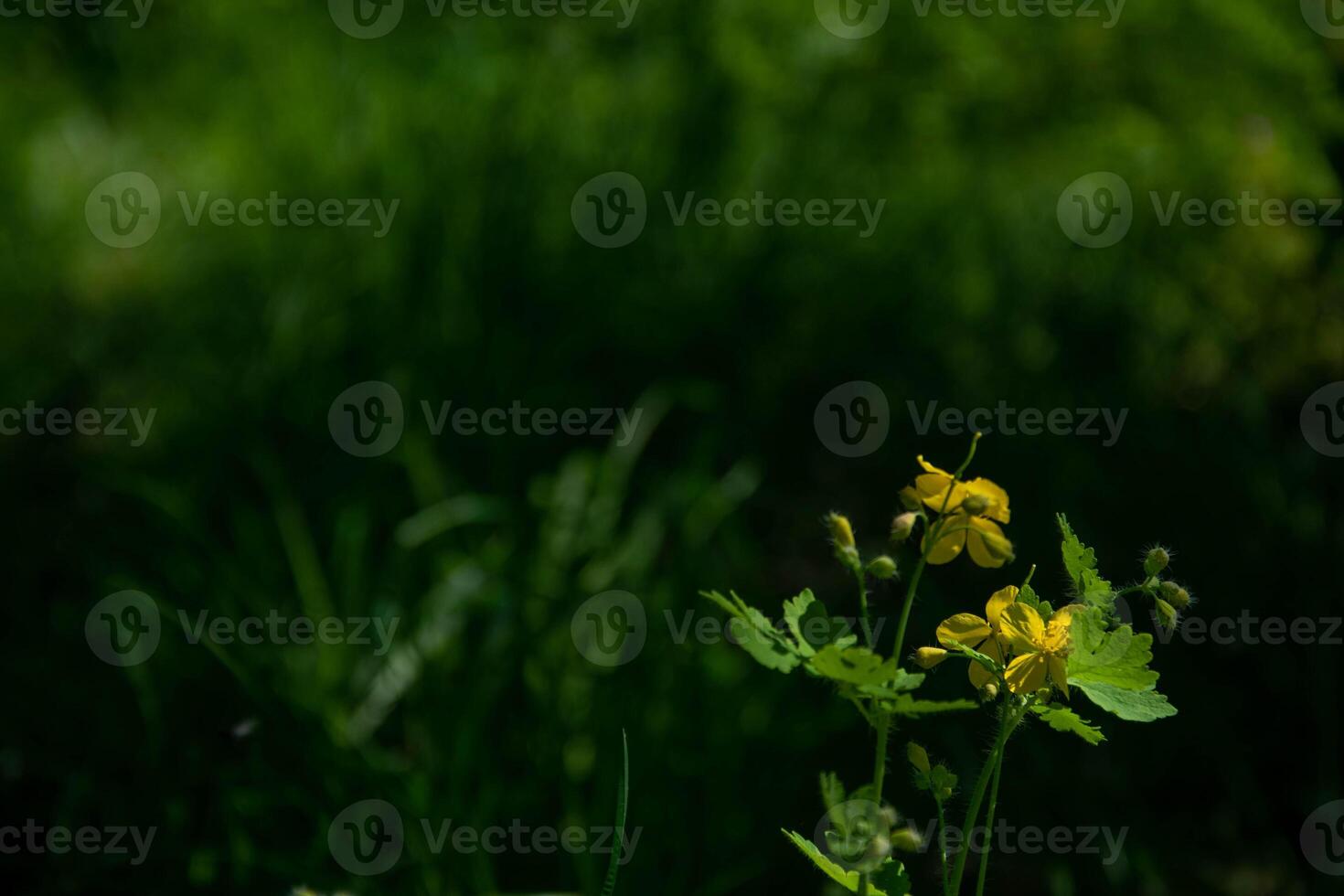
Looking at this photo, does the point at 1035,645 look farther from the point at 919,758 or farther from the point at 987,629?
the point at 919,758

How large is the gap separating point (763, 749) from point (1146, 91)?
213 cm

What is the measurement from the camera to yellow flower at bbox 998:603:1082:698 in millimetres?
958

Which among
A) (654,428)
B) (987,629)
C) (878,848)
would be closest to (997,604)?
(987,629)

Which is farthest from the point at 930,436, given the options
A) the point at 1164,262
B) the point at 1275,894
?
the point at 1275,894

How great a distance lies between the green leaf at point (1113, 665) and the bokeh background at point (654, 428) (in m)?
1.09

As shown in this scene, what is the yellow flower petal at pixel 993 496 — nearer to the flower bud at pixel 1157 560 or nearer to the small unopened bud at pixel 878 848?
the flower bud at pixel 1157 560

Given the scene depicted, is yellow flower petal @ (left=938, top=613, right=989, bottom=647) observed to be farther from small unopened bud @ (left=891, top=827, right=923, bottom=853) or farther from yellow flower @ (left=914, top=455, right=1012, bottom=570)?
small unopened bud @ (left=891, top=827, right=923, bottom=853)

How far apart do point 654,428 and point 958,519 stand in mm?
2151

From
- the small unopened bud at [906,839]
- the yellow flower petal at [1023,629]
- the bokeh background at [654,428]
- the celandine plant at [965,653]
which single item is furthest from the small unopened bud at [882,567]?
the bokeh background at [654,428]

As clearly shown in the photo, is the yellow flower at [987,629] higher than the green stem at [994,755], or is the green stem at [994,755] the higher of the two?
the yellow flower at [987,629]

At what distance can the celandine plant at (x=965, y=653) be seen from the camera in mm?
925

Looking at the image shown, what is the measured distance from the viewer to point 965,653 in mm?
964

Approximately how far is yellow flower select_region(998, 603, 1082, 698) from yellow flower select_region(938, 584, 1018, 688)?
11 mm

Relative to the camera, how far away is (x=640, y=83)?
3.87 metres
